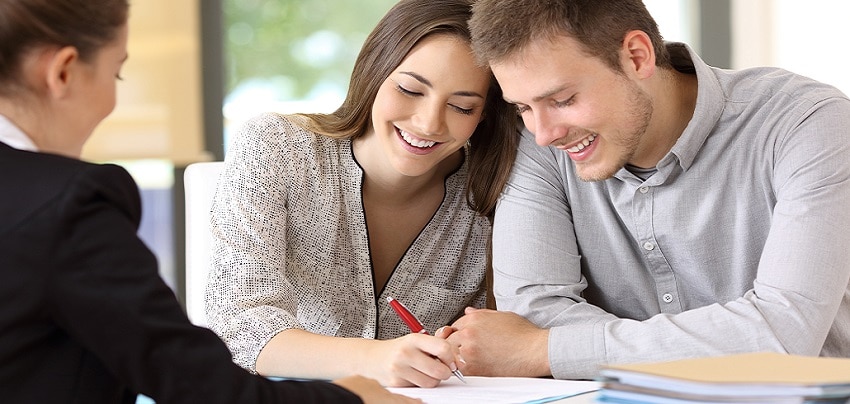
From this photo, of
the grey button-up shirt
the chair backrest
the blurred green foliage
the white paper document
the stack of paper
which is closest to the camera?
the stack of paper

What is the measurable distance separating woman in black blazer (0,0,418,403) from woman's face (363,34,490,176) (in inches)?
33.6

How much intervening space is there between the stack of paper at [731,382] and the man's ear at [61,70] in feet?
1.99

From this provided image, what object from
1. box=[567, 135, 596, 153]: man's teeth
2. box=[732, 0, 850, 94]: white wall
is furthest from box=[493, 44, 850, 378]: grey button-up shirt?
box=[732, 0, 850, 94]: white wall

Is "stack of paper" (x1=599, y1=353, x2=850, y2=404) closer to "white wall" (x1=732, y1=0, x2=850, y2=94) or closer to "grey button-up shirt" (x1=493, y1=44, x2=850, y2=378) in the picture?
"grey button-up shirt" (x1=493, y1=44, x2=850, y2=378)

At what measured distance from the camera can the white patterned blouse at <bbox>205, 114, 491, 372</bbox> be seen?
172 centimetres

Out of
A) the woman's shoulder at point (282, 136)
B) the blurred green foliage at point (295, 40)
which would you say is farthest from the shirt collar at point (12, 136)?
the blurred green foliage at point (295, 40)

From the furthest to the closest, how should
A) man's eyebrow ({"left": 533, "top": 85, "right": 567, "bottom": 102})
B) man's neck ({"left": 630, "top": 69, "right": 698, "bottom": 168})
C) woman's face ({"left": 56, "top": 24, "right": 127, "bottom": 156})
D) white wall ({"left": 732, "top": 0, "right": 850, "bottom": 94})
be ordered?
white wall ({"left": 732, "top": 0, "right": 850, "bottom": 94}) < man's neck ({"left": 630, "top": 69, "right": 698, "bottom": 168}) < man's eyebrow ({"left": 533, "top": 85, "right": 567, "bottom": 102}) < woman's face ({"left": 56, "top": 24, "right": 127, "bottom": 156})

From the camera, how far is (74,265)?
906 mm

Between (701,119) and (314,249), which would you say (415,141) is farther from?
(701,119)

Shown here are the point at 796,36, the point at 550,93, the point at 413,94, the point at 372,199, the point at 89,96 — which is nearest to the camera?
the point at 89,96

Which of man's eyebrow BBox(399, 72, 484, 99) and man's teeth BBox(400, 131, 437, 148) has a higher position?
man's eyebrow BBox(399, 72, 484, 99)

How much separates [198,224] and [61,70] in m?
1.08

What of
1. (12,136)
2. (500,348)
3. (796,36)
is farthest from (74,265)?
(796,36)

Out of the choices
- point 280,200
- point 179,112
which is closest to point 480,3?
point 280,200
